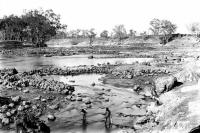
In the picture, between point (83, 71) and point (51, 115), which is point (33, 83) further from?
point (83, 71)

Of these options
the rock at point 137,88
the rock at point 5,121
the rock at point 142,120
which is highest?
the rock at point 137,88

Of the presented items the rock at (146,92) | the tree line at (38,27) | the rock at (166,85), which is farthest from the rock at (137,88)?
the tree line at (38,27)

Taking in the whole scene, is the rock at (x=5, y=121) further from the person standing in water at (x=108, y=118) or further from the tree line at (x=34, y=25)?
the tree line at (x=34, y=25)

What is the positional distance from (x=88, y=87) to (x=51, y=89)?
4.02 m

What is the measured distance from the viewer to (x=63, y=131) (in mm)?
14250

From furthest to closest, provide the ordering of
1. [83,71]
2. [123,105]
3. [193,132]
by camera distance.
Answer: [83,71]
[123,105]
[193,132]

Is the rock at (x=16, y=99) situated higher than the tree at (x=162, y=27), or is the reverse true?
the tree at (x=162, y=27)

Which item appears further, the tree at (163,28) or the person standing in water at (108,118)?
the tree at (163,28)

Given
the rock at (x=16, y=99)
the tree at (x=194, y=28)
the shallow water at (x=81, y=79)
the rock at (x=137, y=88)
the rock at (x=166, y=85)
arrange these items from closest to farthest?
1. the rock at (x=16, y=99)
2. the rock at (x=166, y=85)
3. the rock at (x=137, y=88)
4. the shallow water at (x=81, y=79)
5. the tree at (x=194, y=28)

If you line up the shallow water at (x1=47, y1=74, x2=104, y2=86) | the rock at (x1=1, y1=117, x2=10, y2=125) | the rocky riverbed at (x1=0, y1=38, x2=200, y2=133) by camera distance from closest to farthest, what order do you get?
the rocky riverbed at (x1=0, y1=38, x2=200, y2=133) → the rock at (x1=1, y1=117, x2=10, y2=125) → the shallow water at (x1=47, y1=74, x2=104, y2=86)

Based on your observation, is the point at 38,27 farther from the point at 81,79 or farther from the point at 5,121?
the point at 5,121

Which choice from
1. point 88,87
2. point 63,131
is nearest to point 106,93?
point 88,87

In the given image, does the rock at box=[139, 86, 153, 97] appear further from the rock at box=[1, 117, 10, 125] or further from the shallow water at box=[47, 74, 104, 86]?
the rock at box=[1, 117, 10, 125]

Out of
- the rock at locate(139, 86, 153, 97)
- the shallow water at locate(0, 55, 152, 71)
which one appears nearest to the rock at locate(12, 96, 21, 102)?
the rock at locate(139, 86, 153, 97)
